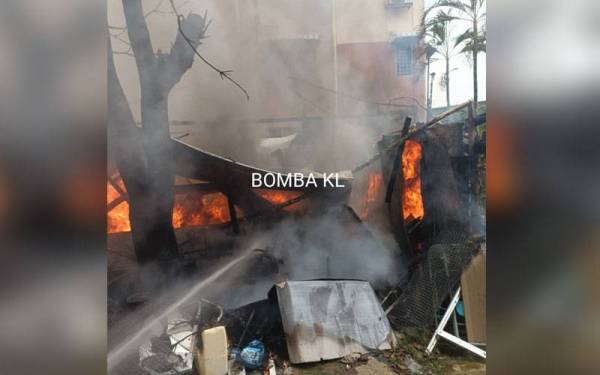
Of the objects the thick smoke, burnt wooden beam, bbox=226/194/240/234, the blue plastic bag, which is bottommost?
the blue plastic bag

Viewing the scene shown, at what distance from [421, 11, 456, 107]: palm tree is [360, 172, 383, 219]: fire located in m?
0.77

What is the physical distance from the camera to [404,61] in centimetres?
261

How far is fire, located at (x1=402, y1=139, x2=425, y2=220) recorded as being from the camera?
2648 millimetres

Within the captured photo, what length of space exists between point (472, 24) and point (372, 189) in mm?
1453

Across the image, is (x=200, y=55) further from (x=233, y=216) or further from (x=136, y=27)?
(x=233, y=216)

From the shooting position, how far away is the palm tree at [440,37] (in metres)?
2.63

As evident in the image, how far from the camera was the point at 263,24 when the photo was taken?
2.51m

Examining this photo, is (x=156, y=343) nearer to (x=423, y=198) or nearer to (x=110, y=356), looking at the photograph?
(x=110, y=356)

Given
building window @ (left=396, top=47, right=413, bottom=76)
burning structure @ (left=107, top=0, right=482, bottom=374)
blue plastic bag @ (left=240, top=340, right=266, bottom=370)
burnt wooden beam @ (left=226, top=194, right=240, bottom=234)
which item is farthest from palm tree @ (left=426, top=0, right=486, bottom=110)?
blue plastic bag @ (left=240, top=340, right=266, bottom=370)

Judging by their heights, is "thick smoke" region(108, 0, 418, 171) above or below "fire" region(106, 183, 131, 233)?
above

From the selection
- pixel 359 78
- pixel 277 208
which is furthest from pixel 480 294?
pixel 359 78

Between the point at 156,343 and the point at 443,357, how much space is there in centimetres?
211

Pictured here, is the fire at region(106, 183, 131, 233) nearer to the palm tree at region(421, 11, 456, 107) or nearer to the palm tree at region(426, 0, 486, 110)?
the palm tree at region(421, 11, 456, 107)

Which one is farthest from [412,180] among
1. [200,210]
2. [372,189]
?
[200,210]
